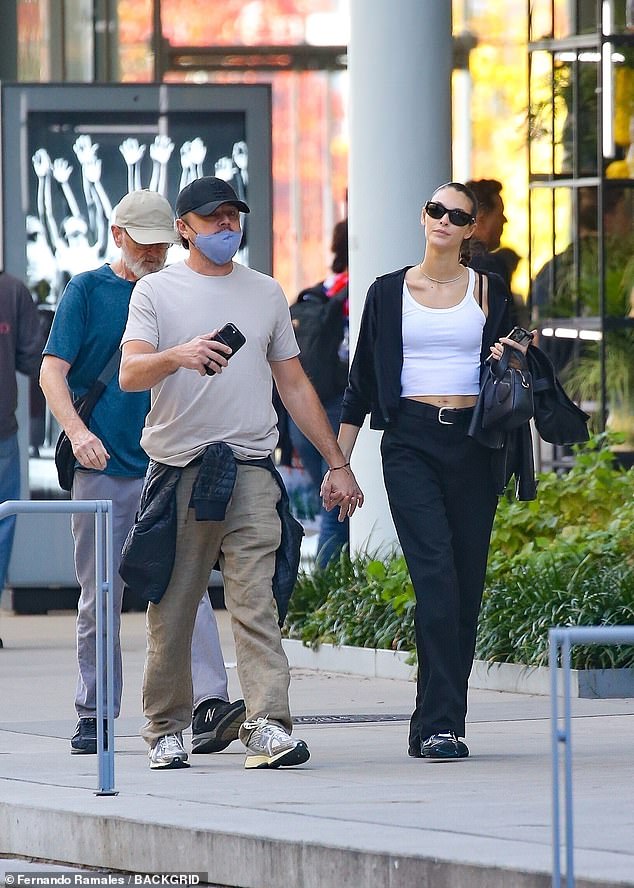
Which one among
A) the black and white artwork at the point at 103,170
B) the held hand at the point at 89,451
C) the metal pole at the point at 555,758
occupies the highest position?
the black and white artwork at the point at 103,170

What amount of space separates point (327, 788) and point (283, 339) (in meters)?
1.50

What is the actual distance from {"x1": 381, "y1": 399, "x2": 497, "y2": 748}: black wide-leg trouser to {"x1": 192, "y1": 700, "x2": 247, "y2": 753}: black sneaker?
583 mm

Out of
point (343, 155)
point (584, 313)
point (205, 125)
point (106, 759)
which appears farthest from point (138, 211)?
point (343, 155)

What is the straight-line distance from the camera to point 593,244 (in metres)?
14.0

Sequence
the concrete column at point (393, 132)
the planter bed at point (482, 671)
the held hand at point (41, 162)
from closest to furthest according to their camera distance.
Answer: the planter bed at point (482, 671) → the concrete column at point (393, 132) → the held hand at point (41, 162)

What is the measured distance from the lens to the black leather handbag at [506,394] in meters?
7.01

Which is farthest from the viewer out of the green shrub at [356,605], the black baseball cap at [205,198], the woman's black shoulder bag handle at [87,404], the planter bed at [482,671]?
the green shrub at [356,605]

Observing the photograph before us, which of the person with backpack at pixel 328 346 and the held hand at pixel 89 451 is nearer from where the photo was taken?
the held hand at pixel 89 451

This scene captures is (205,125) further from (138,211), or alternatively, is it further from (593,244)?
(138,211)

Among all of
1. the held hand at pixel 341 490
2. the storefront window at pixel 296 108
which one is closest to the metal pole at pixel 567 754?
the held hand at pixel 341 490

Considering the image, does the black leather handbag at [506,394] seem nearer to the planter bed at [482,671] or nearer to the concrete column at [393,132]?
the planter bed at [482,671]

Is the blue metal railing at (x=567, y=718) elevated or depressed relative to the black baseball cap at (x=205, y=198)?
depressed

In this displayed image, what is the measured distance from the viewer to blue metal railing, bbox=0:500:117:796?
6.46m

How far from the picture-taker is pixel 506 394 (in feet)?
23.0
